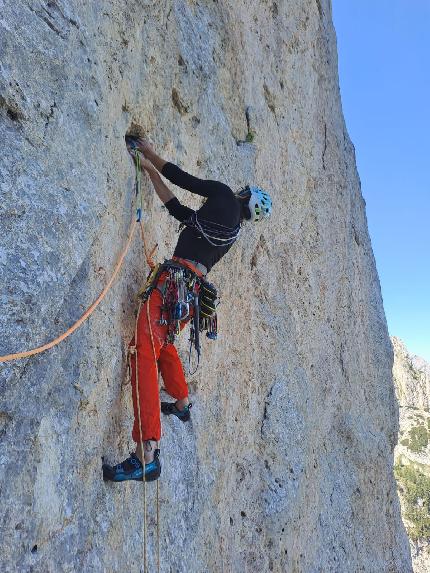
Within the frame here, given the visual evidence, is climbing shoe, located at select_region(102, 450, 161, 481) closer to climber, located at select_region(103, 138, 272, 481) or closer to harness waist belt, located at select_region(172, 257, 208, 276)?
climber, located at select_region(103, 138, 272, 481)

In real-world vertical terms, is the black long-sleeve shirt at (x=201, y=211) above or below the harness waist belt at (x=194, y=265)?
above

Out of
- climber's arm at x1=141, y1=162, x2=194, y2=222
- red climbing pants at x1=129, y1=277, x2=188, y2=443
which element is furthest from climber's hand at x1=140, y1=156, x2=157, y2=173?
red climbing pants at x1=129, y1=277, x2=188, y2=443

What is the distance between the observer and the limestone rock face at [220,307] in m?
2.93

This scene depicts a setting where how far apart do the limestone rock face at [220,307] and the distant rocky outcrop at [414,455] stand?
178 ft

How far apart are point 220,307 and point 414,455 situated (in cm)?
10066

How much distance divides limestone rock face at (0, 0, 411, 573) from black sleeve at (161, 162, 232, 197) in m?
0.35

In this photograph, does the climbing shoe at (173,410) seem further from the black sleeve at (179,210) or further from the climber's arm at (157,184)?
the climber's arm at (157,184)

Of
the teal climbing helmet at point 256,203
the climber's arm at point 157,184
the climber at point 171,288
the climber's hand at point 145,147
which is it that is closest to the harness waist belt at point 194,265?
the climber at point 171,288

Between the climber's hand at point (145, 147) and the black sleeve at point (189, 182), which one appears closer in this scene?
the black sleeve at point (189, 182)

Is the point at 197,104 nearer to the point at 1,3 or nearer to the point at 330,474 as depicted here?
the point at 1,3

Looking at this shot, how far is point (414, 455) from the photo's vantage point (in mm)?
94125

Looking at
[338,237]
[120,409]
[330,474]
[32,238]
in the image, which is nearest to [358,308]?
[338,237]

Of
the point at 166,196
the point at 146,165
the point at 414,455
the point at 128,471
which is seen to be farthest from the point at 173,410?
the point at 414,455

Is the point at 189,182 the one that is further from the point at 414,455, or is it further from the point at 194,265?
the point at 414,455
